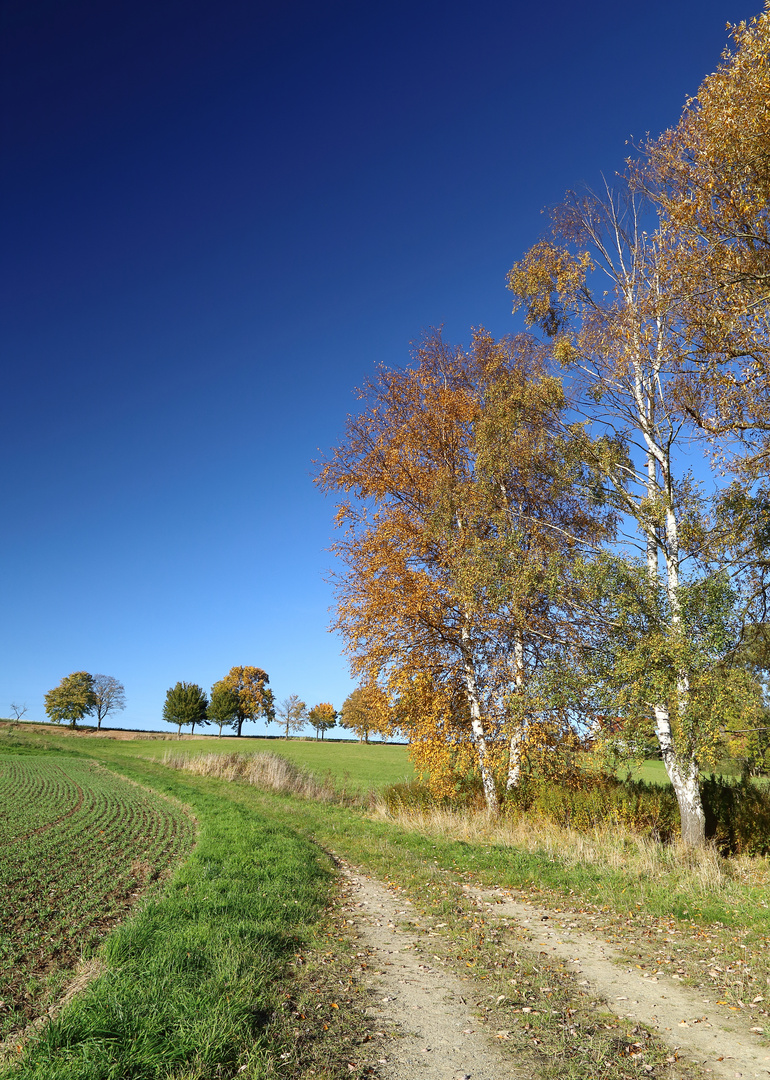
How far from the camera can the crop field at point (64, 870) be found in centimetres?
643

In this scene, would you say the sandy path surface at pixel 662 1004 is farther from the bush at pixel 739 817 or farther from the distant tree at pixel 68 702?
the distant tree at pixel 68 702

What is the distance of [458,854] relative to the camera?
13320mm

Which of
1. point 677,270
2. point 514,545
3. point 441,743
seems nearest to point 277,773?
point 441,743

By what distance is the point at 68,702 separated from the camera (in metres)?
89.9

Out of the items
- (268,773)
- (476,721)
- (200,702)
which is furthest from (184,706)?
(476,721)

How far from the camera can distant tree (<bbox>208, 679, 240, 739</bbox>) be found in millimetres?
93438

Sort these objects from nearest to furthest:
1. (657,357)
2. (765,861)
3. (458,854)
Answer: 1. (765,861)
2. (458,854)
3. (657,357)

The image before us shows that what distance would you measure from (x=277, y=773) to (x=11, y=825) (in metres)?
13.6

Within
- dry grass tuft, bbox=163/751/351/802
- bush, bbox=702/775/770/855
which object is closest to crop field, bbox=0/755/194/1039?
dry grass tuft, bbox=163/751/351/802

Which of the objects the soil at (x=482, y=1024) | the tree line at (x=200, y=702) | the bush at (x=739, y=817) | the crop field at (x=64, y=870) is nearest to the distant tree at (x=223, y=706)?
the tree line at (x=200, y=702)

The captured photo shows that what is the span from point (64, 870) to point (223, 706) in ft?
287

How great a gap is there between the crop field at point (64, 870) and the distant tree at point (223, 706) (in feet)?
241

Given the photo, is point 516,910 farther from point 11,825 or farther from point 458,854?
point 11,825

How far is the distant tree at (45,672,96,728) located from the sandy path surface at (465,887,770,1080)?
3838 inches
